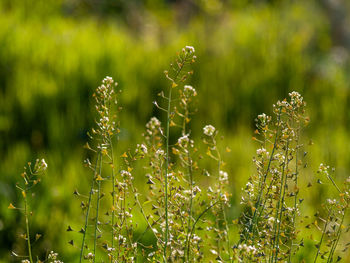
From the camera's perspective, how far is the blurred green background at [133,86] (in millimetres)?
3281

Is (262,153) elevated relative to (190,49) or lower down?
lower down

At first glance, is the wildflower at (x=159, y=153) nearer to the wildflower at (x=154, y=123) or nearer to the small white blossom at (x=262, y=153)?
the wildflower at (x=154, y=123)

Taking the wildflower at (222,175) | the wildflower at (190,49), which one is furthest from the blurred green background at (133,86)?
the wildflower at (190,49)

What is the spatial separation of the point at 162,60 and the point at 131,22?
2780 millimetres

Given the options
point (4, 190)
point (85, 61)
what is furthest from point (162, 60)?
point (4, 190)

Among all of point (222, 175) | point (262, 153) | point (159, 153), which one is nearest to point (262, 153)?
point (262, 153)

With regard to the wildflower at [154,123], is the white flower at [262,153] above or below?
below

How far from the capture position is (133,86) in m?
4.59

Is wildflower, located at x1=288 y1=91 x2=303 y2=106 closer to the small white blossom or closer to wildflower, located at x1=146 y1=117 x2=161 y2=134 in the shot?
the small white blossom

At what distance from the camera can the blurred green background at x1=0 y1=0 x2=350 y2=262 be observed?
328 centimetres

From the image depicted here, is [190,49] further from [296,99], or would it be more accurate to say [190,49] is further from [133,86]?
[133,86]

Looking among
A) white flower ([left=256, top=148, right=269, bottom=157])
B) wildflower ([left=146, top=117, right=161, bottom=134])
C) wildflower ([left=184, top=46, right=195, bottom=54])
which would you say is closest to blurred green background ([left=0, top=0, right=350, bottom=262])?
wildflower ([left=146, top=117, right=161, bottom=134])

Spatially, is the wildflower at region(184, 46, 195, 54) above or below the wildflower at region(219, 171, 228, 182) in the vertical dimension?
above

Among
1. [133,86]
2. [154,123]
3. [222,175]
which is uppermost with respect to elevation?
[133,86]
